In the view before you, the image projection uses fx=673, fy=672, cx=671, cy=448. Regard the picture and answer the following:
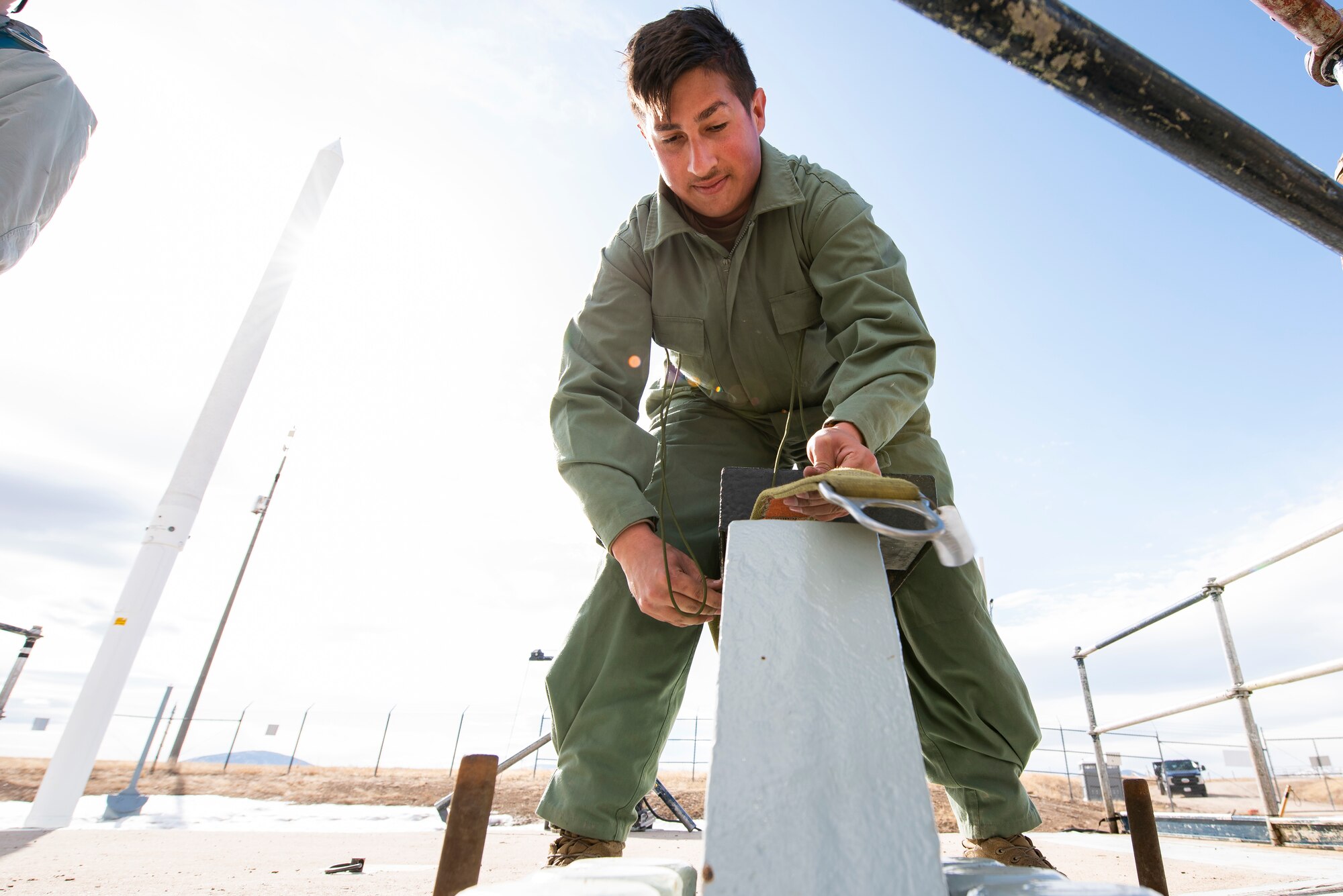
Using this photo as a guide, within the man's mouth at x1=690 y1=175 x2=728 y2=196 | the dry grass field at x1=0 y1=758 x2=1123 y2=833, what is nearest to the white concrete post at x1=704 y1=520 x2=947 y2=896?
the man's mouth at x1=690 y1=175 x2=728 y2=196

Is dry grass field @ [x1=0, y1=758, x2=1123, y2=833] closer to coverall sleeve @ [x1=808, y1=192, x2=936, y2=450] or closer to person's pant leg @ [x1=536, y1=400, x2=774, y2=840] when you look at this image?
person's pant leg @ [x1=536, y1=400, x2=774, y2=840]

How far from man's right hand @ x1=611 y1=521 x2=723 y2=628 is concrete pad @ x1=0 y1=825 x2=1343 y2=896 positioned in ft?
3.12

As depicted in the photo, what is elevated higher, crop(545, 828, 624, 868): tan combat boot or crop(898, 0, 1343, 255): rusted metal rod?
crop(898, 0, 1343, 255): rusted metal rod

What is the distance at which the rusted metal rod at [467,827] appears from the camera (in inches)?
64.7

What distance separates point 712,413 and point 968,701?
96 cm

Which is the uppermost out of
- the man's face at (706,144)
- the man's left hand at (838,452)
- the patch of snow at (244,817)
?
the man's face at (706,144)

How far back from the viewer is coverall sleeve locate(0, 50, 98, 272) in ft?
6.19

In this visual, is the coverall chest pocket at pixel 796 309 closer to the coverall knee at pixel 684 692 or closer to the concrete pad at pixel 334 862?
the coverall knee at pixel 684 692

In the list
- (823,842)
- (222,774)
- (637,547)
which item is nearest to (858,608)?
(823,842)

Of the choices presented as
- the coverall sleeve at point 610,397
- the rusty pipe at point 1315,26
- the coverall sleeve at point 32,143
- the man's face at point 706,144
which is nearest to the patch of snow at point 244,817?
the coverall sleeve at point 32,143

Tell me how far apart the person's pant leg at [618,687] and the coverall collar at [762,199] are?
2.04ft

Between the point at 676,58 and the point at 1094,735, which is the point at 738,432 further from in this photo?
the point at 1094,735

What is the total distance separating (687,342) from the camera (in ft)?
5.96

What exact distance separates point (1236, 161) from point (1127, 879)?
8.40 feet
